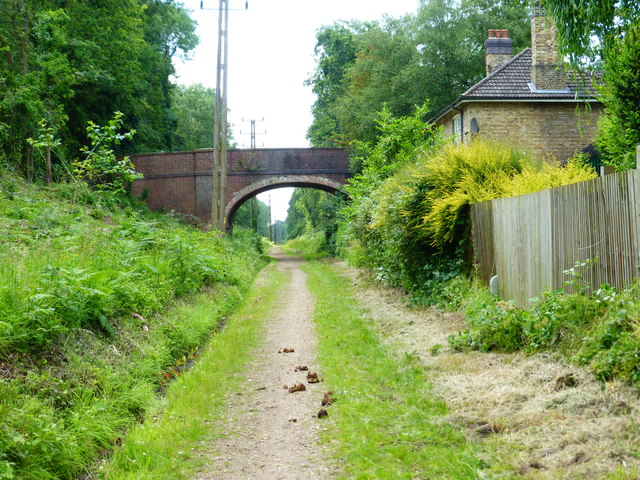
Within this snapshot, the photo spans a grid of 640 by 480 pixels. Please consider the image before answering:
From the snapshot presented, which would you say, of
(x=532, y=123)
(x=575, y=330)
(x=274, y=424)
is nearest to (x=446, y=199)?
(x=575, y=330)

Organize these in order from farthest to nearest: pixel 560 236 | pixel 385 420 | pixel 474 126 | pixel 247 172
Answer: pixel 247 172 → pixel 474 126 → pixel 560 236 → pixel 385 420

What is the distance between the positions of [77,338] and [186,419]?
169 centimetres

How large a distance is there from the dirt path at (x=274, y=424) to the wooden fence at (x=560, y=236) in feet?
9.79

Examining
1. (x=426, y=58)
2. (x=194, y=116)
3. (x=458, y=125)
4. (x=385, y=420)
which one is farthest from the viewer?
(x=194, y=116)

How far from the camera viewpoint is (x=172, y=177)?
30234 mm

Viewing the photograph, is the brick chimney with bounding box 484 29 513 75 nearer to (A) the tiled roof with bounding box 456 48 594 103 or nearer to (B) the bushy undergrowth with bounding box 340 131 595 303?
(A) the tiled roof with bounding box 456 48 594 103

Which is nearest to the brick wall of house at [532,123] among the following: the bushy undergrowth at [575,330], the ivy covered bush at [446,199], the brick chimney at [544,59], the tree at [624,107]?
the brick chimney at [544,59]

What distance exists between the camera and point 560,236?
629 centimetres

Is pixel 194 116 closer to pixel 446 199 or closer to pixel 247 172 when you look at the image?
pixel 247 172

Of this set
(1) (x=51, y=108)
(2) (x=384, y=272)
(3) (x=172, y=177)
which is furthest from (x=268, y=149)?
(2) (x=384, y=272)

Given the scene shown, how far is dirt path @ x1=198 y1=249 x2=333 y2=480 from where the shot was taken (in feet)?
13.2

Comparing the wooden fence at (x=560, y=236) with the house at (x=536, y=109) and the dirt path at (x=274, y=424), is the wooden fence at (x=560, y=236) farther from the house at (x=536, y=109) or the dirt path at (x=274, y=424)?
the house at (x=536, y=109)

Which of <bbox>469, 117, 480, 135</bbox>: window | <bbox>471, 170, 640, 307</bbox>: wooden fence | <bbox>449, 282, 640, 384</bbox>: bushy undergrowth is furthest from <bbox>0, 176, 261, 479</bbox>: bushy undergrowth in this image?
<bbox>469, 117, 480, 135</bbox>: window

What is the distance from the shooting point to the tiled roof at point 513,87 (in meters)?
19.1
